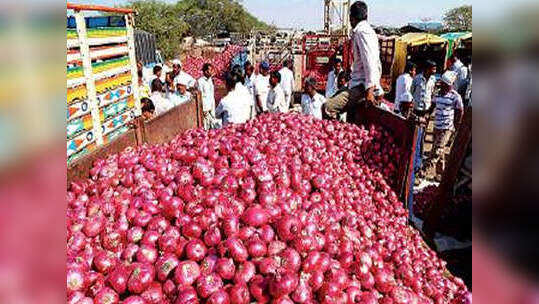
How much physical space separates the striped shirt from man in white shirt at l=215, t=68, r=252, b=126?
315 cm

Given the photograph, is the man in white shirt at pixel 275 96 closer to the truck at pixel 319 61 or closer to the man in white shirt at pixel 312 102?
the man in white shirt at pixel 312 102

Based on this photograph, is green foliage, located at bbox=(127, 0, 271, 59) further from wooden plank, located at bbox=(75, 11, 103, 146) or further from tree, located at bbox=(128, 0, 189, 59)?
wooden plank, located at bbox=(75, 11, 103, 146)

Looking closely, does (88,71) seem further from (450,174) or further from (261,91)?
(450,174)

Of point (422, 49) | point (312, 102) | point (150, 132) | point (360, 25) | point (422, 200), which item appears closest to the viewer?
point (150, 132)

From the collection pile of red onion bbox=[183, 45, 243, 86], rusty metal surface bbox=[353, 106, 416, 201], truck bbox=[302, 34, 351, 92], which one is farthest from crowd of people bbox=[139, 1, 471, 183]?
pile of red onion bbox=[183, 45, 243, 86]

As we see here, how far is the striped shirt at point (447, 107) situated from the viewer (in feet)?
20.0

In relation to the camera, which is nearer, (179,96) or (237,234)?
(237,234)

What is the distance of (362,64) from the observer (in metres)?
4.64

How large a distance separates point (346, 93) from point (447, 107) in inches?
85.7

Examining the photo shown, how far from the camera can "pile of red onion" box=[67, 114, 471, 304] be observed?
1771 mm

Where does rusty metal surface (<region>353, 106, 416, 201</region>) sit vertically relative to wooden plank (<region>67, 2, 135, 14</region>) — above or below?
below

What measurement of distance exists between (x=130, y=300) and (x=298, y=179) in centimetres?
142

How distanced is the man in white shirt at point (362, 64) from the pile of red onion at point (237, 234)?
1.53m

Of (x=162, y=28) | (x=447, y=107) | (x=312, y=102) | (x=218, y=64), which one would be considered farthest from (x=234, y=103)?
(x=162, y=28)
